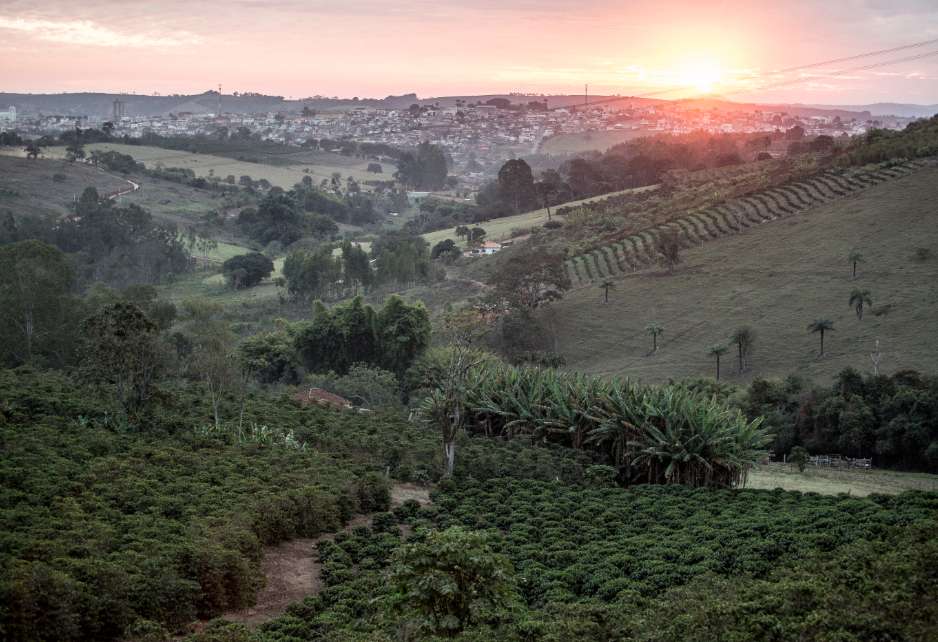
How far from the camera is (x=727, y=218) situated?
60.2 meters

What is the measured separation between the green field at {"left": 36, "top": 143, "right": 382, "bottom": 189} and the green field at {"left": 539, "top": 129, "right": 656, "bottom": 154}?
141 feet

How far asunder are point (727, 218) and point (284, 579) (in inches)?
1971

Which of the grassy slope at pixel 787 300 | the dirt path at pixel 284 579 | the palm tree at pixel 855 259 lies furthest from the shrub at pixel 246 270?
the dirt path at pixel 284 579

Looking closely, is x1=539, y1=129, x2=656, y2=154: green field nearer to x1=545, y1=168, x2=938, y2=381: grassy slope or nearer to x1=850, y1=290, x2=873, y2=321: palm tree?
x1=545, y1=168, x2=938, y2=381: grassy slope

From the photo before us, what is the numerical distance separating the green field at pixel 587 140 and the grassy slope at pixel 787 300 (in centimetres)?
11133

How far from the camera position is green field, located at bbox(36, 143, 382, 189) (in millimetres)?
113688

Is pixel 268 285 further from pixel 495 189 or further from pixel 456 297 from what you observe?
pixel 495 189

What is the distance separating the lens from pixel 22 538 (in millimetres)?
12617

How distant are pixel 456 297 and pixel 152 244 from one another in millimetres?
26228

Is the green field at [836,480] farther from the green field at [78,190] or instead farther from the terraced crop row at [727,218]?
the green field at [78,190]

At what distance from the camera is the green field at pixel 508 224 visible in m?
79.0

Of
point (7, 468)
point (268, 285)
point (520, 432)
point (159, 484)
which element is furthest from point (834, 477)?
point (268, 285)

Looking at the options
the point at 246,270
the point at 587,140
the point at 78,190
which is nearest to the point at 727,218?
the point at 246,270

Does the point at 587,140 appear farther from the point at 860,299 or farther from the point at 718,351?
the point at 718,351
